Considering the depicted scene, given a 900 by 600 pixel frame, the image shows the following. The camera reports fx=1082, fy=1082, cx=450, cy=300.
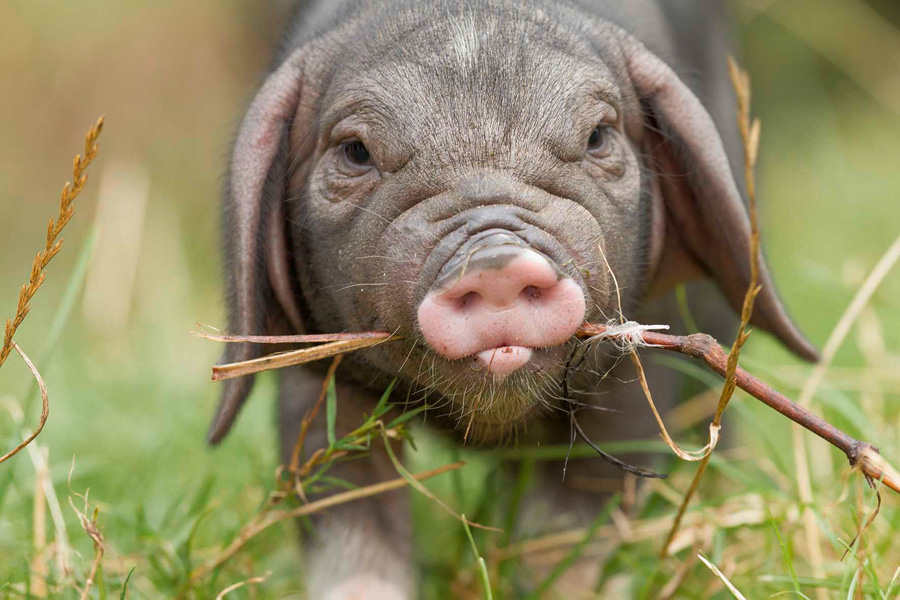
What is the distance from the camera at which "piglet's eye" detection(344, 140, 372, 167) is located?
2.77m

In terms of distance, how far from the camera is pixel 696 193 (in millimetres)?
3100

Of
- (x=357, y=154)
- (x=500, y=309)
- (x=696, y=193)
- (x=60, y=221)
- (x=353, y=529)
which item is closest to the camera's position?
(x=500, y=309)

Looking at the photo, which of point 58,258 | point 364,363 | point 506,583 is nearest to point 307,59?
point 364,363

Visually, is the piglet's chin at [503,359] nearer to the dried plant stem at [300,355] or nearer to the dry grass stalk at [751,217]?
the dried plant stem at [300,355]

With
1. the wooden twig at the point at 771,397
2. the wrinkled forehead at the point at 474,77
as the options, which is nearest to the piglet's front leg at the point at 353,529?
the wrinkled forehead at the point at 474,77

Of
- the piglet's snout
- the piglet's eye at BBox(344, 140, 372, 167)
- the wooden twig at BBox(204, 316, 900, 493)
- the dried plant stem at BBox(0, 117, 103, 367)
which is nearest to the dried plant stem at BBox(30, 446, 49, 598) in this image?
the dried plant stem at BBox(0, 117, 103, 367)

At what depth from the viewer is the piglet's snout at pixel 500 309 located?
2129mm

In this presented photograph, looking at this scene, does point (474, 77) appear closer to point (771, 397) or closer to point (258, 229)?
point (258, 229)

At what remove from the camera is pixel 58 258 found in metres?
8.34

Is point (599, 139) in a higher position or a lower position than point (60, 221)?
lower

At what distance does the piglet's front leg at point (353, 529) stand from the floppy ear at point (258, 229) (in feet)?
1.13

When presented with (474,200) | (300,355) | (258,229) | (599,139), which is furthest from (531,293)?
(258,229)

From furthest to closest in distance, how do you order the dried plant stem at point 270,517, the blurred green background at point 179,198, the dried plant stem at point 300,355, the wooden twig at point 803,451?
the blurred green background at point 179,198 → the wooden twig at point 803,451 → the dried plant stem at point 270,517 → the dried plant stem at point 300,355

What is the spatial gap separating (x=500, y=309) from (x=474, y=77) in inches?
26.6
